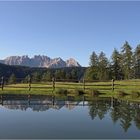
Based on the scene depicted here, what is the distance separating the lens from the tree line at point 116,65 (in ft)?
335

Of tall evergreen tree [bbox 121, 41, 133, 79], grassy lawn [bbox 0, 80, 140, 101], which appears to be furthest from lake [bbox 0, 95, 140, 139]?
tall evergreen tree [bbox 121, 41, 133, 79]

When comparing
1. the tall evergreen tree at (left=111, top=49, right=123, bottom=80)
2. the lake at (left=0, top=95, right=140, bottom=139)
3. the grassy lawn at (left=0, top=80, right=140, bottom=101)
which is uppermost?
the tall evergreen tree at (left=111, top=49, right=123, bottom=80)

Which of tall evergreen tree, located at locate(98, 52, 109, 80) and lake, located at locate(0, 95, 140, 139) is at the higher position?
tall evergreen tree, located at locate(98, 52, 109, 80)

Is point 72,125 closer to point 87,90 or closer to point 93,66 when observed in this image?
point 87,90

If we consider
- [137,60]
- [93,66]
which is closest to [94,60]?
[93,66]

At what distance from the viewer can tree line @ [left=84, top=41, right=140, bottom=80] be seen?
102125 mm

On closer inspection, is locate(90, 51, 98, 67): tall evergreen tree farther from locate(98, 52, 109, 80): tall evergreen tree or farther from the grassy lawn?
the grassy lawn

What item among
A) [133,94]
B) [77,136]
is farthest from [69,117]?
[133,94]

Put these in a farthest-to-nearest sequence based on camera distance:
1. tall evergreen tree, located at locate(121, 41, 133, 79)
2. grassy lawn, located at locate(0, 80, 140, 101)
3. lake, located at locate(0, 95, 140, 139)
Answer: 1. tall evergreen tree, located at locate(121, 41, 133, 79)
2. grassy lawn, located at locate(0, 80, 140, 101)
3. lake, located at locate(0, 95, 140, 139)

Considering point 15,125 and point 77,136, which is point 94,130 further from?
point 15,125

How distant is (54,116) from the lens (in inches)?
669

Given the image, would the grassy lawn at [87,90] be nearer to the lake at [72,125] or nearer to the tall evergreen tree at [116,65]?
the lake at [72,125]

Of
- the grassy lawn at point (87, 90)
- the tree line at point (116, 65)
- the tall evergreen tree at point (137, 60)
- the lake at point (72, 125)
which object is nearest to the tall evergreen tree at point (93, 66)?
the tree line at point (116, 65)

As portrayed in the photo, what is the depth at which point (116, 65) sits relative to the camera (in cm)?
10475
